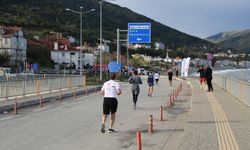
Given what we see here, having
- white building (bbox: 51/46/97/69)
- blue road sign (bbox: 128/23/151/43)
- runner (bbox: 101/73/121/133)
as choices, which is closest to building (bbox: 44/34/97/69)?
white building (bbox: 51/46/97/69)

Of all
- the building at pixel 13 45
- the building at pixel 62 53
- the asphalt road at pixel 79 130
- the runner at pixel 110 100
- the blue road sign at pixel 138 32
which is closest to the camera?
the asphalt road at pixel 79 130

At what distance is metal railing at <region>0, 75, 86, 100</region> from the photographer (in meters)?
27.8

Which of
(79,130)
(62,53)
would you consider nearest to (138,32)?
(79,130)

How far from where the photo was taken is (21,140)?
1276cm

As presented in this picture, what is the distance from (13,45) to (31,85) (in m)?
81.7

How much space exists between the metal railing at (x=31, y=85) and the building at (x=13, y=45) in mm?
67810

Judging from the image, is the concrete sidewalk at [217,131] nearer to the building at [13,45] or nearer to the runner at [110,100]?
the runner at [110,100]

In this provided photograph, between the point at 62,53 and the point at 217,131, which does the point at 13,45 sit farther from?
the point at 217,131

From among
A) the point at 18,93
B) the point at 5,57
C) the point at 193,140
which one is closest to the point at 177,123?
the point at 193,140

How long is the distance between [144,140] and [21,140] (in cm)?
317

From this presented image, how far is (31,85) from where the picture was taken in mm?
32188

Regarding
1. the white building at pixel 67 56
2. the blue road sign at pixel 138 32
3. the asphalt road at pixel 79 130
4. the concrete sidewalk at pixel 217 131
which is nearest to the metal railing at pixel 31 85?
the asphalt road at pixel 79 130

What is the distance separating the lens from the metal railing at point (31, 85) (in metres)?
27.8

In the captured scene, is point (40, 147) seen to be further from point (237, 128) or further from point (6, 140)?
point (237, 128)
